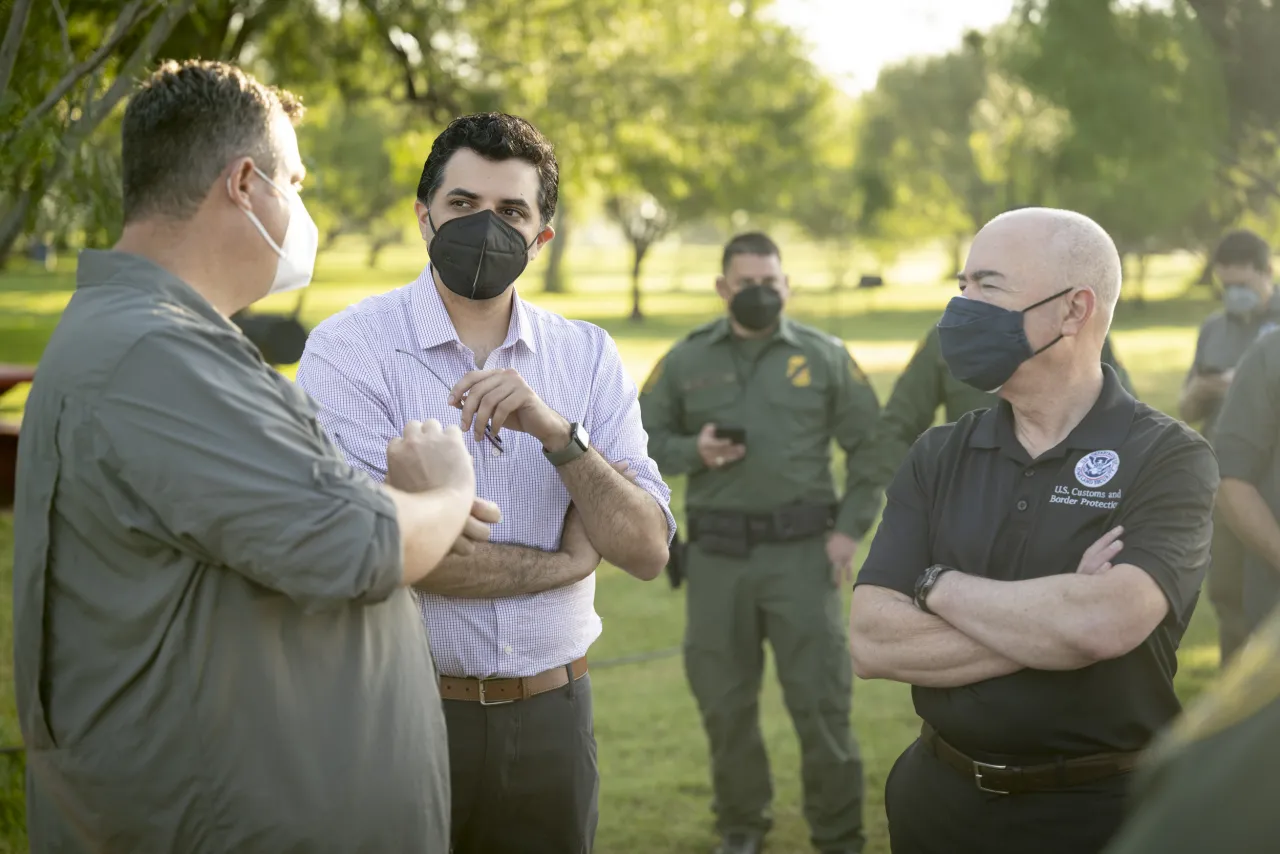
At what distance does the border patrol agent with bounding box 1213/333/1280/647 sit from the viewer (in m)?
4.74

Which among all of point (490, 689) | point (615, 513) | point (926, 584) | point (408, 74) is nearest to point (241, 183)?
point (615, 513)

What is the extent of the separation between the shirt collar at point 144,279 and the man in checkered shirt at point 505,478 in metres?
0.85

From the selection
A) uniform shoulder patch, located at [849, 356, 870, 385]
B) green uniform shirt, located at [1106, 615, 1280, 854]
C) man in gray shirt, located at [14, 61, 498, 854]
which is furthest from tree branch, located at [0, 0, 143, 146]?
green uniform shirt, located at [1106, 615, 1280, 854]

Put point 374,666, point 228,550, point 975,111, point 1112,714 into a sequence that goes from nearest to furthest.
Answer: point 228,550 → point 374,666 → point 1112,714 → point 975,111

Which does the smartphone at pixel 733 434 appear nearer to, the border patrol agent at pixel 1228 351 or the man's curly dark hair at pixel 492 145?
the border patrol agent at pixel 1228 351

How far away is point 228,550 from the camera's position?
6.31 ft

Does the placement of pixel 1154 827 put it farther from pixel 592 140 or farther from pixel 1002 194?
pixel 1002 194

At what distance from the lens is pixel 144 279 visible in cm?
206

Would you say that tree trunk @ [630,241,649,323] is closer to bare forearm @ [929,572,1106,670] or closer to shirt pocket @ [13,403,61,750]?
bare forearm @ [929,572,1106,670]

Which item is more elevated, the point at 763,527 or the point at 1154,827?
the point at 1154,827

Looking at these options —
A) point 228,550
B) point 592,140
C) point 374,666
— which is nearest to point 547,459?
point 374,666

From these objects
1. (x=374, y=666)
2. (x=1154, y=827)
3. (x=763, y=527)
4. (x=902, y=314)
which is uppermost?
(x=1154, y=827)

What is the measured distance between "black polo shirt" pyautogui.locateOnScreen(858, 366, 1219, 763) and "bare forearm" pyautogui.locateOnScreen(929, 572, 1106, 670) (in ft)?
0.30

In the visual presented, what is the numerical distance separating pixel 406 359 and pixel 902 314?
Result: 153 feet
